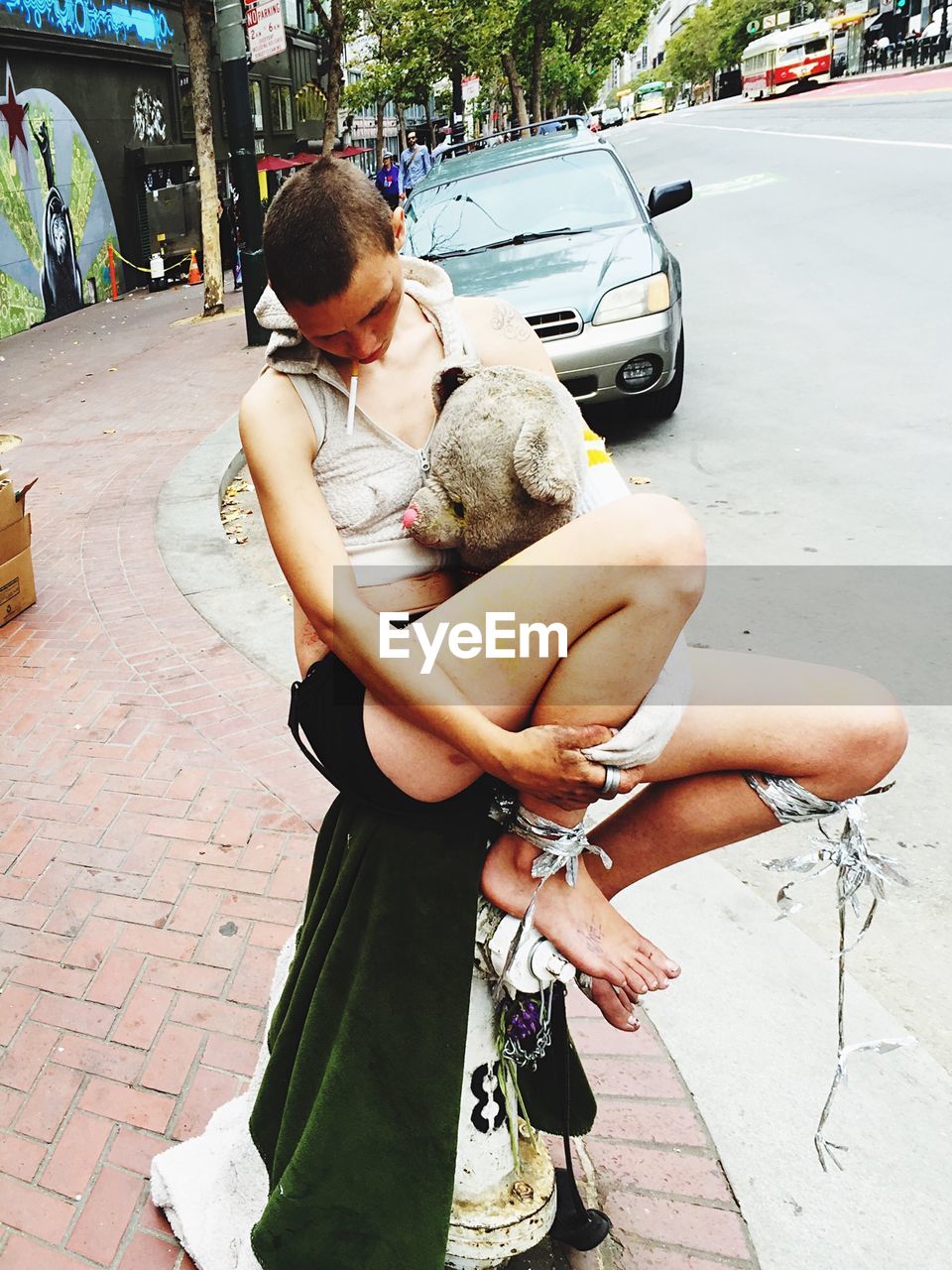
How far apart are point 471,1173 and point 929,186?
49.4 ft

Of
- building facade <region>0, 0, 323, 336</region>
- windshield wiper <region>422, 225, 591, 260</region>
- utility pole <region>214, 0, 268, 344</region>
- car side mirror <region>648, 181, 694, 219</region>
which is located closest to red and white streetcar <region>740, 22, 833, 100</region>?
building facade <region>0, 0, 323, 336</region>

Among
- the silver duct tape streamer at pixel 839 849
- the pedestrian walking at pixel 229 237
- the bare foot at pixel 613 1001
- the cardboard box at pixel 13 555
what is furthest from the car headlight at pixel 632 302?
the pedestrian walking at pixel 229 237

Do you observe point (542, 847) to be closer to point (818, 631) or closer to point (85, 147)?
point (818, 631)

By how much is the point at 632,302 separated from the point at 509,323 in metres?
4.85

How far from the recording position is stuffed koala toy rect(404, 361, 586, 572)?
150cm

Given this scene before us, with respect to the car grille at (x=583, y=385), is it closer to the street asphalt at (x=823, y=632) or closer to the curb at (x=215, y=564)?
the street asphalt at (x=823, y=632)

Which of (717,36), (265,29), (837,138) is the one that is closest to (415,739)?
(265,29)

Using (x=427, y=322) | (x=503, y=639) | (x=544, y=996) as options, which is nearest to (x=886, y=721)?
(x=503, y=639)

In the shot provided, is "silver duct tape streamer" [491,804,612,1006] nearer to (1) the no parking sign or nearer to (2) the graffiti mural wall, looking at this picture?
(1) the no parking sign

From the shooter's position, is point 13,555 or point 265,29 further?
point 265,29

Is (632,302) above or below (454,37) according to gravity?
below

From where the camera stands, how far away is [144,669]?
178 inches

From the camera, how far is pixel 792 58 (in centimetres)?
4903

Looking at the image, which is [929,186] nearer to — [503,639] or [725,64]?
[503,639]
